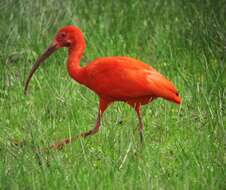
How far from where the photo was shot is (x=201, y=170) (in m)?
5.15

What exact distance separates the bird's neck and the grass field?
0.35 metres

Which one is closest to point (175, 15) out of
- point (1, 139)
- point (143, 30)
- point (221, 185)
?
point (143, 30)

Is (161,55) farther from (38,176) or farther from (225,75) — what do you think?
(38,176)

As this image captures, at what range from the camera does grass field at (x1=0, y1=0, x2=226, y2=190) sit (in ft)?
16.7

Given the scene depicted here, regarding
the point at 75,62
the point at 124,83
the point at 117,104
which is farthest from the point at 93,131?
the point at 117,104

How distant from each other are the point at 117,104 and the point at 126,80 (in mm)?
884

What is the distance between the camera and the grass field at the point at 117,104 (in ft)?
16.7

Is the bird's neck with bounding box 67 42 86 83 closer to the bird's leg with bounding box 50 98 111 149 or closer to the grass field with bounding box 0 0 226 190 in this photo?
the bird's leg with bounding box 50 98 111 149

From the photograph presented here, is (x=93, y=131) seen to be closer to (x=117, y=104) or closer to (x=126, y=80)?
(x=126, y=80)

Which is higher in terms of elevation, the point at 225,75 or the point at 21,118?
the point at 225,75

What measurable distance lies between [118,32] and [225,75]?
1622mm

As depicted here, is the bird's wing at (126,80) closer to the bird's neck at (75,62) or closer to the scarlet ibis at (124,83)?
the scarlet ibis at (124,83)

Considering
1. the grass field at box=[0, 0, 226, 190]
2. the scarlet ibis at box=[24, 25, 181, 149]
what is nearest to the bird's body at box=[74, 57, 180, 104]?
the scarlet ibis at box=[24, 25, 181, 149]

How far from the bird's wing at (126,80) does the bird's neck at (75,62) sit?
108mm
